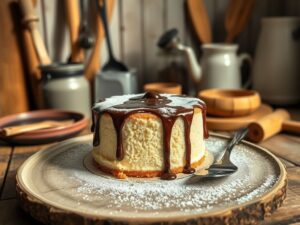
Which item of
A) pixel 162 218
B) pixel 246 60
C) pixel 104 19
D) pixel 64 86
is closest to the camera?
pixel 162 218

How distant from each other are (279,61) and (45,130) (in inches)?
30.6

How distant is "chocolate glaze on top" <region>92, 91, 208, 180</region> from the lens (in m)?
0.62

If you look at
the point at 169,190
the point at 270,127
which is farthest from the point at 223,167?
the point at 270,127

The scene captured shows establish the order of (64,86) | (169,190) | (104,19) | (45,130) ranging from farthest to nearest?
(104,19) → (64,86) → (45,130) → (169,190)

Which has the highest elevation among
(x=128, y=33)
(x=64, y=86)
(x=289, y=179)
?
(x=128, y=33)

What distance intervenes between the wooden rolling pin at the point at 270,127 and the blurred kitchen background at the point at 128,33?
0.48 m

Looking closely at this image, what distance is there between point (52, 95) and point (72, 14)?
0.92ft

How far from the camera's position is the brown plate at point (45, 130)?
874 millimetres

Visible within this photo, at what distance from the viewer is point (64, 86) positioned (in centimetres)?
109

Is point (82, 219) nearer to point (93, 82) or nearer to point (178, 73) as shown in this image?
point (93, 82)

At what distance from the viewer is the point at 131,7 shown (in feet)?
4.33

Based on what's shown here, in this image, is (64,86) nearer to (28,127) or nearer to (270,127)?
(28,127)

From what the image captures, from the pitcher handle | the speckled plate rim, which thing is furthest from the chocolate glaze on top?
the pitcher handle

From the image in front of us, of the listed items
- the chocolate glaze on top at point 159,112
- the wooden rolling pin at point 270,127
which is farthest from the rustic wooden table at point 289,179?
the chocolate glaze on top at point 159,112
